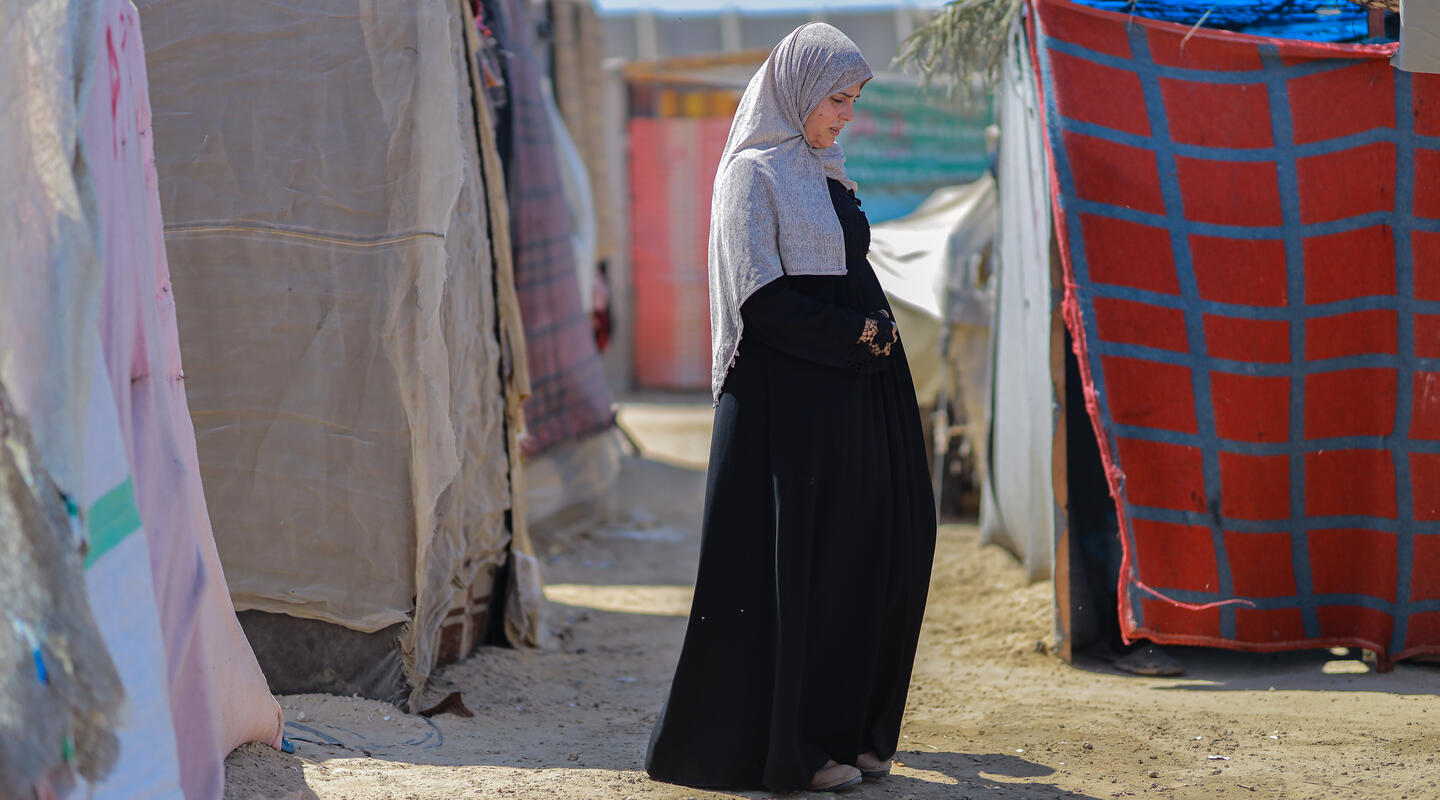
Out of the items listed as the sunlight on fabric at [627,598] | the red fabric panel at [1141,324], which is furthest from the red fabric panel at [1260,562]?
the sunlight on fabric at [627,598]

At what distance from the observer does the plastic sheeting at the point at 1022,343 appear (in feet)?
14.0

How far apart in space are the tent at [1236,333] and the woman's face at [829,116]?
1323mm

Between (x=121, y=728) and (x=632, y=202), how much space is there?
34.1 feet

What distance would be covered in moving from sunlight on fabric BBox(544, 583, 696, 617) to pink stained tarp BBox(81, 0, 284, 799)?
2704 mm

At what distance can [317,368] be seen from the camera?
341cm

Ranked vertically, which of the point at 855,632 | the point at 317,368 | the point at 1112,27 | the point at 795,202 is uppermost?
the point at 1112,27

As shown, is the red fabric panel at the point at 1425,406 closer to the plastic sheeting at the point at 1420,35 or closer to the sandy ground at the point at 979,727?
the sandy ground at the point at 979,727

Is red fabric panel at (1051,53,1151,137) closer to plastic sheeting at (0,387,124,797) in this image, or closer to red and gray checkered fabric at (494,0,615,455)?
red and gray checkered fabric at (494,0,615,455)

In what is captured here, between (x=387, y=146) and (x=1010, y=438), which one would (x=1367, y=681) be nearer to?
(x=1010, y=438)

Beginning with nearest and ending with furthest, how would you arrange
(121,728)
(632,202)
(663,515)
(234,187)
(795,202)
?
(121,728)
(795,202)
(234,187)
(663,515)
(632,202)

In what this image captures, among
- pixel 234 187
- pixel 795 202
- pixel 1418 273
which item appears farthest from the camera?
pixel 1418 273

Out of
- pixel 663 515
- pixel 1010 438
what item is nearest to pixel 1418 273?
pixel 1010 438

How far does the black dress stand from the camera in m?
2.73

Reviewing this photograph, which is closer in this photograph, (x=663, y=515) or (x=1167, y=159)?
(x=1167, y=159)
